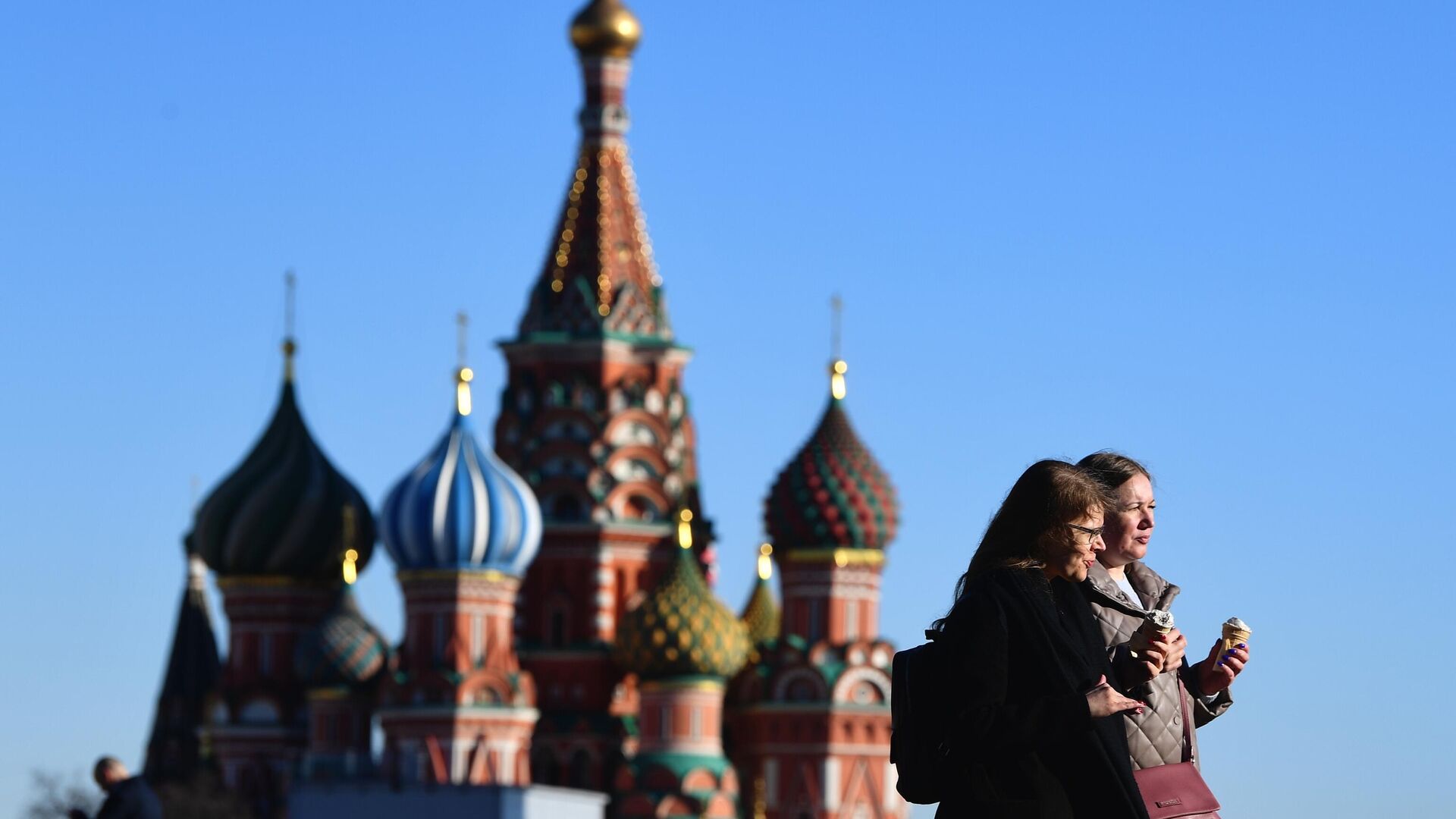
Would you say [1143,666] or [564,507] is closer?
[1143,666]

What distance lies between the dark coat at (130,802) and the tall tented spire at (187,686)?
40.2 meters

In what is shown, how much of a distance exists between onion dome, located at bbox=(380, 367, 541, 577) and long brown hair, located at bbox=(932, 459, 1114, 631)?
38555 mm

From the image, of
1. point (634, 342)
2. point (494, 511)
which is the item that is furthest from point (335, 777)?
point (634, 342)

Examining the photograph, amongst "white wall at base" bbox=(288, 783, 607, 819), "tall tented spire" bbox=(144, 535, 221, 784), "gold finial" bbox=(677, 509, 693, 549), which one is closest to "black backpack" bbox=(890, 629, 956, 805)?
"white wall at base" bbox=(288, 783, 607, 819)

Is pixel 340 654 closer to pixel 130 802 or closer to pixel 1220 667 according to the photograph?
pixel 130 802

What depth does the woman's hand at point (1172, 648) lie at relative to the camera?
7.25 meters

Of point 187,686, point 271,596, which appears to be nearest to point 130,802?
point 271,596

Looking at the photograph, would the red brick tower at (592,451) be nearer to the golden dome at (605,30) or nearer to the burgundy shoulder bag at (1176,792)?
the golden dome at (605,30)

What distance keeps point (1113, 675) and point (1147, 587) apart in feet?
3.52

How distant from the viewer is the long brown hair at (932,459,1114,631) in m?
7.17

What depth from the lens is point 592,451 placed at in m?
47.8

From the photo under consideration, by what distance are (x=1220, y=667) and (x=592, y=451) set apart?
40.1m

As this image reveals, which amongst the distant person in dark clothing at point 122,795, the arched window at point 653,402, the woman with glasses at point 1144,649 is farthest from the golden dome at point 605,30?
the woman with glasses at point 1144,649

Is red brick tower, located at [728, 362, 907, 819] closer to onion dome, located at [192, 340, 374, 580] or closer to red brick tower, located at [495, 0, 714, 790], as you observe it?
red brick tower, located at [495, 0, 714, 790]
